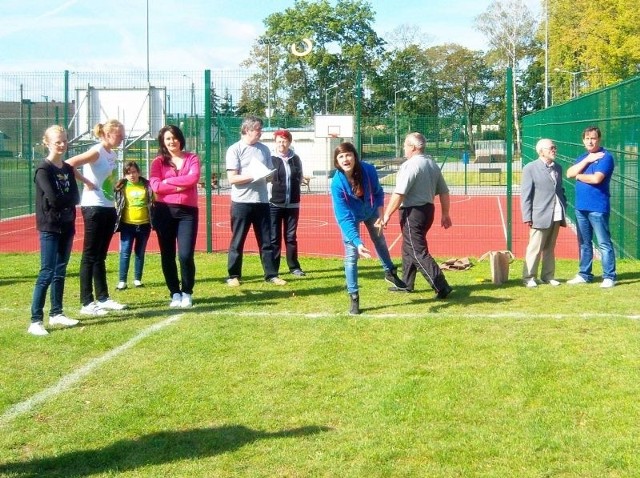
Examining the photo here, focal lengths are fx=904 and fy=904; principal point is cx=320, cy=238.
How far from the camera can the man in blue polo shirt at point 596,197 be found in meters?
10.2

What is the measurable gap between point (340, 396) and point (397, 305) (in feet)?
11.0

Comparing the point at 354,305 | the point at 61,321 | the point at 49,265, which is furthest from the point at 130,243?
the point at 354,305

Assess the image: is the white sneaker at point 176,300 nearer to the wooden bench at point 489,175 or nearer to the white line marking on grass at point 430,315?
the white line marking on grass at point 430,315

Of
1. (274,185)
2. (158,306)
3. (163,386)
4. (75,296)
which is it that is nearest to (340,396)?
(163,386)

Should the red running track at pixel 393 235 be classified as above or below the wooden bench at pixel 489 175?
below

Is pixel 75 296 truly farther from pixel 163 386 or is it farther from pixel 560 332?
pixel 560 332

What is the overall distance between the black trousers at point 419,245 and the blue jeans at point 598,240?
204 cm

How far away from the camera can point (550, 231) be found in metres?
10.5

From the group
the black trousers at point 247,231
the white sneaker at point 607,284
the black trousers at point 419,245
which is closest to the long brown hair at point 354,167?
the black trousers at point 419,245

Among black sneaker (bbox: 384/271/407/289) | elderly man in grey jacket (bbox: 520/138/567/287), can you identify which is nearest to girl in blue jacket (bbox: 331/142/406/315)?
black sneaker (bbox: 384/271/407/289)

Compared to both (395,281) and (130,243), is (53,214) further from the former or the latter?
(395,281)

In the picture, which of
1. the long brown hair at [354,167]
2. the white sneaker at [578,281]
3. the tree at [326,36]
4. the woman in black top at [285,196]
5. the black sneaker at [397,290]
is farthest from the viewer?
the tree at [326,36]

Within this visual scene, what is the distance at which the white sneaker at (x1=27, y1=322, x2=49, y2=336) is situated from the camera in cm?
799

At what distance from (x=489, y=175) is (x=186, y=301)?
81.2ft
